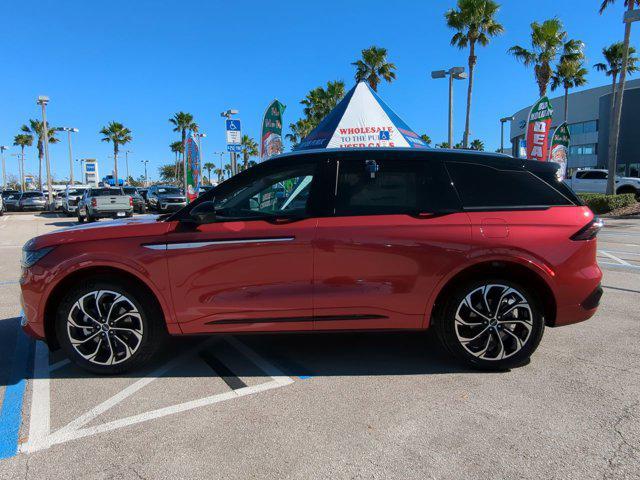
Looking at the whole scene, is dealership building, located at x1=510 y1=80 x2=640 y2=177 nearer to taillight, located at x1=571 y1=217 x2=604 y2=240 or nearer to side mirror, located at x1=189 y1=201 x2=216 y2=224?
taillight, located at x1=571 y1=217 x2=604 y2=240

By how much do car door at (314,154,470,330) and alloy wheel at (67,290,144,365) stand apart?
1.52 meters

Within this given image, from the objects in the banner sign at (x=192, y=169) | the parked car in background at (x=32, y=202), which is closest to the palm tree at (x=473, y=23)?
the banner sign at (x=192, y=169)

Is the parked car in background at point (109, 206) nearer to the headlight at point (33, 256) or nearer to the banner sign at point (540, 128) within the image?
the banner sign at point (540, 128)

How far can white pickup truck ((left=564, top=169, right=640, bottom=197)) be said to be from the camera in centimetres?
2685

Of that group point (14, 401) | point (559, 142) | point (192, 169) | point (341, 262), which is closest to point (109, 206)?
point (192, 169)

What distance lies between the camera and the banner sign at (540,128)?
19.4 metres

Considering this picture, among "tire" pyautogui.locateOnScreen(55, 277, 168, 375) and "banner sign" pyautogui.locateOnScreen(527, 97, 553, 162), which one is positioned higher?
"banner sign" pyautogui.locateOnScreen(527, 97, 553, 162)

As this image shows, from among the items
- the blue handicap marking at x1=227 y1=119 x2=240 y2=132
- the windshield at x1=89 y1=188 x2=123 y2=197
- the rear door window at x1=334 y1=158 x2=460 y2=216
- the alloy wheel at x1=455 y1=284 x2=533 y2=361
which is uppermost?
the blue handicap marking at x1=227 y1=119 x2=240 y2=132

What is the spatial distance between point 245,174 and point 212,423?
1.94m

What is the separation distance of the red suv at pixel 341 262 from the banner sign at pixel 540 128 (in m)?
17.3

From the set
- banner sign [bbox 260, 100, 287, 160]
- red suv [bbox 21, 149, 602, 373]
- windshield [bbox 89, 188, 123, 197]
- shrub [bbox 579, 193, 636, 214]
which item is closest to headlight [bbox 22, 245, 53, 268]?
red suv [bbox 21, 149, 602, 373]

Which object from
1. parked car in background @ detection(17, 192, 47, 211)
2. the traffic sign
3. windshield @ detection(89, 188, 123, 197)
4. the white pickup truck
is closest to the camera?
the traffic sign

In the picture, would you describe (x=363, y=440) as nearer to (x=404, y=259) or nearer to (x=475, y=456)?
(x=475, y=456)

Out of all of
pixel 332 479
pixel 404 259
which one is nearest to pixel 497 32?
pixel 404 259
